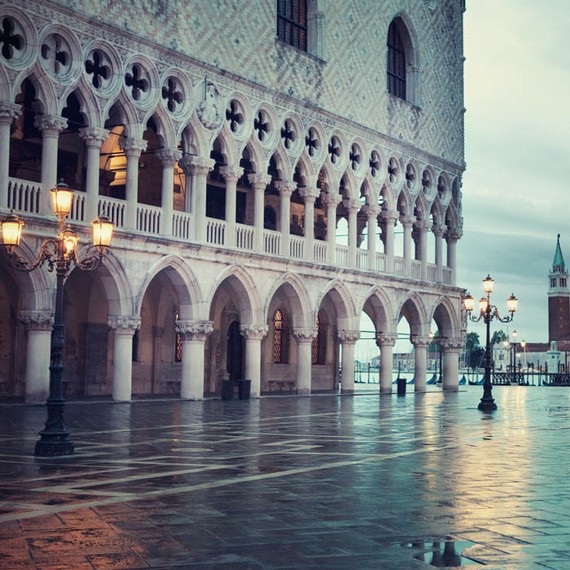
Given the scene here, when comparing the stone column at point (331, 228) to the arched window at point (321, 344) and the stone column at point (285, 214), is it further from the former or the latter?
the arched window at point (321, 344)

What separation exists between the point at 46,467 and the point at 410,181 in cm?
2637

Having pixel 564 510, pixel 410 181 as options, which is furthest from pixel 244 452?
pixel 410 181

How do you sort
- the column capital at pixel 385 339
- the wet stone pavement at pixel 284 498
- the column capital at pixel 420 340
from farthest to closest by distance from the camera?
the column capital at pixel 420 340
the column capital at pixel 385 339
the wet stone pavement at pixel 284 498

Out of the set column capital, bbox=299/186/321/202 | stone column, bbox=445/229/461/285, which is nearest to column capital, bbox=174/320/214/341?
column capital, bbox=299/186/321/202

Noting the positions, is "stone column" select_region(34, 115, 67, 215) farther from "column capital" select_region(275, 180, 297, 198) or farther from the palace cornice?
"column capital" select_region(275, 180, 297, 198)

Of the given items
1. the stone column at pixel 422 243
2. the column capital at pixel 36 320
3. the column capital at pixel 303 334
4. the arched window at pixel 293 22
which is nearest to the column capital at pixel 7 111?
the column capital at pixel 36 320

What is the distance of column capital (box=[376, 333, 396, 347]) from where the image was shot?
33.5m

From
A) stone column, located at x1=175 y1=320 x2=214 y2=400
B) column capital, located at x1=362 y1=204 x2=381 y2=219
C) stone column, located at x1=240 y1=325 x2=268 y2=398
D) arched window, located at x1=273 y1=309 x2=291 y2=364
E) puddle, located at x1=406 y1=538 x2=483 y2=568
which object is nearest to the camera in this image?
puddle, located at x1=406 y1=538 x2=483 y2=568

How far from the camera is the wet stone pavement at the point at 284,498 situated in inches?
237

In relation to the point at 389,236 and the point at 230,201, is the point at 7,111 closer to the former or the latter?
the point at 230,201

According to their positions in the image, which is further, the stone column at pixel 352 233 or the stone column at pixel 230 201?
the stone column at pixel 352 233

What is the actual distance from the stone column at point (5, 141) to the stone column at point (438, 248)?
19641mm

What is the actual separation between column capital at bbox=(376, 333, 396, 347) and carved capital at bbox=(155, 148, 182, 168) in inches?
458

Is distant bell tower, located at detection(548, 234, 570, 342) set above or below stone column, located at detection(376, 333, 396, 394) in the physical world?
above
